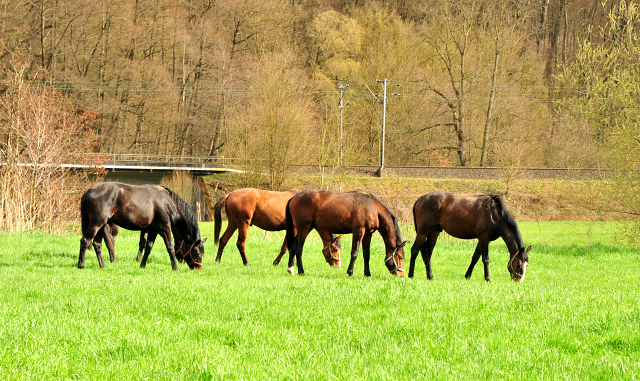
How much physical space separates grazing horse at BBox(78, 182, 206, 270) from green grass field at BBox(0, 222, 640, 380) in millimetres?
933

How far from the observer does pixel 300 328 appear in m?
6.19

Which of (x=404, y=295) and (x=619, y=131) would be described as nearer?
(x=404, y=295)

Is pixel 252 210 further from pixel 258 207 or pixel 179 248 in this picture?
pixel 179 248

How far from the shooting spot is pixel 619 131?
1886 cm

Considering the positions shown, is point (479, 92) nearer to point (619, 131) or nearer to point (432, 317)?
point (619, 131)

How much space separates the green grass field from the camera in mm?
4828

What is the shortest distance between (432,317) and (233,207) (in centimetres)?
870

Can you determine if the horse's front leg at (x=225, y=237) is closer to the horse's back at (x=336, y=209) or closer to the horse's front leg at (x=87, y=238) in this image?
the horse's back at (x=336, y=209)

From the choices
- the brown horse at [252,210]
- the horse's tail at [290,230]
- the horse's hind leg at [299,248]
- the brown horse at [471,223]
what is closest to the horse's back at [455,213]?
the brown horse at [471,223]

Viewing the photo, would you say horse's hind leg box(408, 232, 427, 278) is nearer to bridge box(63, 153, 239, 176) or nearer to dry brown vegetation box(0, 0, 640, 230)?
dry brown vegetation box(0, 0, 640, 230)

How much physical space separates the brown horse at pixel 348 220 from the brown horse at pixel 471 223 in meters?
0.46

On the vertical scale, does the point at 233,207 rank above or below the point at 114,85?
below

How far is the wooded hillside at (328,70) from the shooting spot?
178ft

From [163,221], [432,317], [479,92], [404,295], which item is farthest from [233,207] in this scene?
[479,92]
